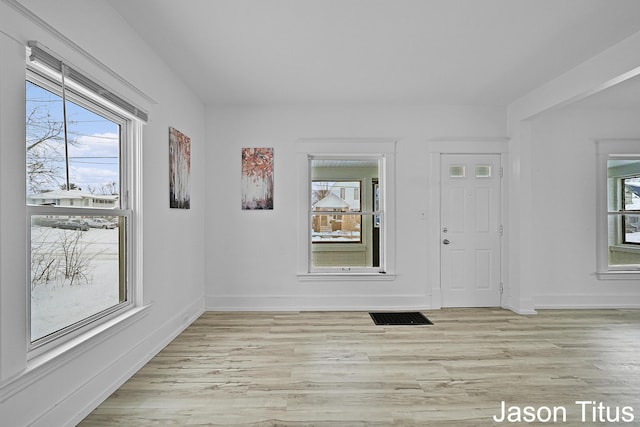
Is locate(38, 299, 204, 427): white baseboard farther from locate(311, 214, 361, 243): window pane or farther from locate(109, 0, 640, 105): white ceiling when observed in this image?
locate(109, 0, 640, 105): white ceiling

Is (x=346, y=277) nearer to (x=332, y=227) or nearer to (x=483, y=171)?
(x=332, y=227)

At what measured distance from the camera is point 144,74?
2.96 meters

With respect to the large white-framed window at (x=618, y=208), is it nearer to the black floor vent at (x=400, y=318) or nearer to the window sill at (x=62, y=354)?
the black floor vent at (x=400, y=318)

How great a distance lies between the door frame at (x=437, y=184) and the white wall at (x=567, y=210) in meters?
0.44

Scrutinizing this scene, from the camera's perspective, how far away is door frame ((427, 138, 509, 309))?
183 inches

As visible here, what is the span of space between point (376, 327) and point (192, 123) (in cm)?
315

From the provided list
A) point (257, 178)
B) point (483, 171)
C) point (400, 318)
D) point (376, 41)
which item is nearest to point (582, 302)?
point (483, 171)

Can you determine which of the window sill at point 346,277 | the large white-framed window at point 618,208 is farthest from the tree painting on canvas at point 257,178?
the large white-framed window at point 618,208

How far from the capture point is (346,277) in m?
4.64

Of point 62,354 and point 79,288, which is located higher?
point 79,288

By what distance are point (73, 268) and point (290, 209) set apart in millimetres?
2722

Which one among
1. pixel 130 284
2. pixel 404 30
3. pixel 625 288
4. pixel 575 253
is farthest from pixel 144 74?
pixel 625 288

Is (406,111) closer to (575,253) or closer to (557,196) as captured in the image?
(557,196)

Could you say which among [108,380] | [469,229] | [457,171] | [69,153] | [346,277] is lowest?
[108,380]
